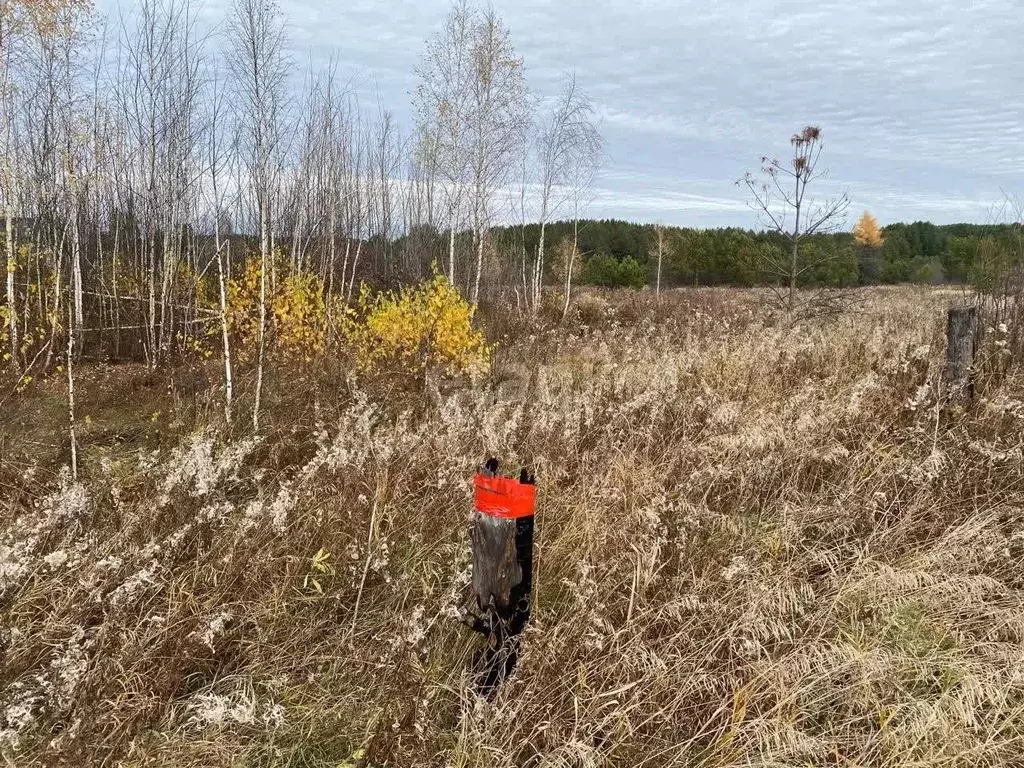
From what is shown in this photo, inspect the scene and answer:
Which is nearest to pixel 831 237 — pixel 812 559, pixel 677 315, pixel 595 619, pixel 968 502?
pixel 677 315

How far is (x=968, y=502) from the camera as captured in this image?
3.39 m

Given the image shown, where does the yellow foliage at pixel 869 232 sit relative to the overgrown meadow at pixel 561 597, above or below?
above

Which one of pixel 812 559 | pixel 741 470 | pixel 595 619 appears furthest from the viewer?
pixel 741 470

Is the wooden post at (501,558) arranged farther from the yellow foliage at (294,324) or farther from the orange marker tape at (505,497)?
the yellow foliage at (294,324)

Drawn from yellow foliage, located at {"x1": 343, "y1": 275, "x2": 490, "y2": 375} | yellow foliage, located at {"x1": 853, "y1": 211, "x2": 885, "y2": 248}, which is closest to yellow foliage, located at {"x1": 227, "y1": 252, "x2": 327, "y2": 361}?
yellow foliage, located at {"x1": 343, "y1": 275, "x2": 490, "y2": 375}

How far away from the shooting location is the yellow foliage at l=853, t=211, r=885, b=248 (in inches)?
1742

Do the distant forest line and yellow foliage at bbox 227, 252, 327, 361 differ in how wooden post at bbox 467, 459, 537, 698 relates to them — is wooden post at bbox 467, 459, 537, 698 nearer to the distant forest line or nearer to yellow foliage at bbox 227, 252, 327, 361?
yellow foliage at bbox 227, 252, 327, 361

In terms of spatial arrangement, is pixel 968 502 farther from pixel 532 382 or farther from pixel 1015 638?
pixel 532 382

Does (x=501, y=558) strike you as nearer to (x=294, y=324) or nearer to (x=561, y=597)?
(x=561, y=597)

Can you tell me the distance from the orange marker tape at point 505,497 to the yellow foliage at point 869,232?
47274 millimetres

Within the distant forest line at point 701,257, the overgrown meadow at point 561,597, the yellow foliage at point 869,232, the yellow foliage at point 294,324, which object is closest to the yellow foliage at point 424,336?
the yellow foliage at point 294,324

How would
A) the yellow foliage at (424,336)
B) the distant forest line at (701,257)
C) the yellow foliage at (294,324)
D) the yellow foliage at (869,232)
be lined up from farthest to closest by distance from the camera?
the yellow foliage at (869,232) → the distant forest line at (701,257) → the yellow foliage at (294,324) → the yellow foliage at (424,336)

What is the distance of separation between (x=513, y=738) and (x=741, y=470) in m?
2.00

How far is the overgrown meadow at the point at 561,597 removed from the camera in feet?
6.57
